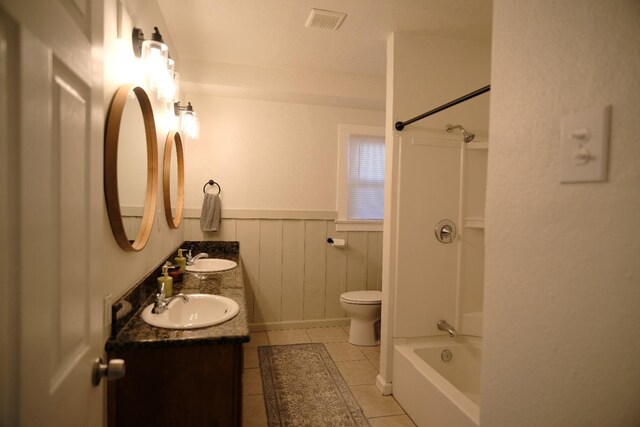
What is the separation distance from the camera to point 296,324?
340 cm

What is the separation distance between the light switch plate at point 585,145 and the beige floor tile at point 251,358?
2.53m

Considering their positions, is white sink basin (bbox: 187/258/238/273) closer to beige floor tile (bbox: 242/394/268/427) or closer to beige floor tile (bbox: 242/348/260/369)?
beige floor tile (bbox: 242/348/260/369)

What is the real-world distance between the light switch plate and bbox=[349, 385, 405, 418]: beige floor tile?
1940 mm

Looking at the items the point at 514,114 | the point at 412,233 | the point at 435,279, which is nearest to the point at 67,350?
the point at 514,114

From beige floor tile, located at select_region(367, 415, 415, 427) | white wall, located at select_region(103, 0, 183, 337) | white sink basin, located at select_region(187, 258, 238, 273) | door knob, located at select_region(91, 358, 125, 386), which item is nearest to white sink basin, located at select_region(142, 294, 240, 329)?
white wall, located at select_region(103, 0, 183, 337)

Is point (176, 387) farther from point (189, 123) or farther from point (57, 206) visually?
point (189, 123)

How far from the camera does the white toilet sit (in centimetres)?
294

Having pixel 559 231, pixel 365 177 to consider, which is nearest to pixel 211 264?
pixel 365 177

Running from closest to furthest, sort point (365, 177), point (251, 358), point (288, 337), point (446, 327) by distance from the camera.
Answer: point (446, 327), point (251, 358), point (288, 337), point (365, 177)

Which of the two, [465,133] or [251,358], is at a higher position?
[465,133]

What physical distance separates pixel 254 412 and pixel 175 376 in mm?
988

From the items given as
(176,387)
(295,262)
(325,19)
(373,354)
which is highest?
(325,19)

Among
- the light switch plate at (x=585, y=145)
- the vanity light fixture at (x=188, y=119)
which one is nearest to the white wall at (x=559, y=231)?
the light switch plate at (x=585, y=145)

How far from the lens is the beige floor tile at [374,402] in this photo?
6.73 ft
